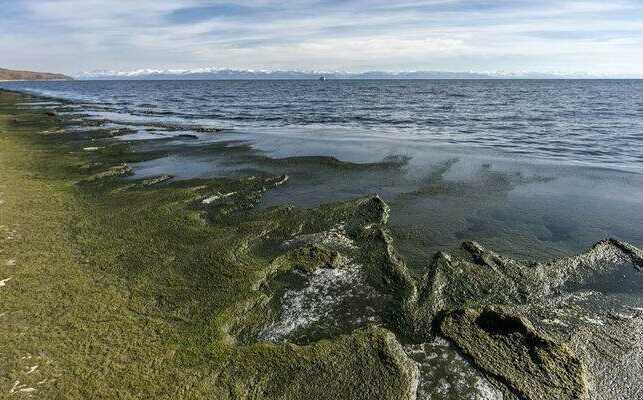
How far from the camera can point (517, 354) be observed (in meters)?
6.28

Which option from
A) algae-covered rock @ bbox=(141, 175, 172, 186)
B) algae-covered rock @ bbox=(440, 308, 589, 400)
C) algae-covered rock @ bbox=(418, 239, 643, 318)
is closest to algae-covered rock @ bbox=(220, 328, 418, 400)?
algae-covered rock @ bbox=(440, 308, 589, 400)

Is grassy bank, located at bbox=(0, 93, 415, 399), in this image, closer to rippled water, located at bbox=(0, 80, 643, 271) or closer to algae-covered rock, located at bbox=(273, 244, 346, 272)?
algae-covered rock, located at bbox=(273, 244, 346, 272)

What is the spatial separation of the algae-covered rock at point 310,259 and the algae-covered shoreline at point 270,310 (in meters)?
0.04

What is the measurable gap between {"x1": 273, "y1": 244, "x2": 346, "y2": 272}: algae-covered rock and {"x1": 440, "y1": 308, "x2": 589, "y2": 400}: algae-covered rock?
8.89ft

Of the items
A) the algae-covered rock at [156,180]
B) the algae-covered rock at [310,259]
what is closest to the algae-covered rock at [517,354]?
the algae-covered rock at [310,259]

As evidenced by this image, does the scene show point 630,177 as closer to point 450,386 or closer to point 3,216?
point 450,386

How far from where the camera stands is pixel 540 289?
8234 mm

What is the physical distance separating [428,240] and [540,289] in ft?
9.83

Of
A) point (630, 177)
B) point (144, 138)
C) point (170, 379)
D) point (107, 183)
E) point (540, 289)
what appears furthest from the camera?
point (144, 138)

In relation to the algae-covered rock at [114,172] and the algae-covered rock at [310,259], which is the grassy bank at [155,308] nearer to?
the algae-covered rock at [310,259]

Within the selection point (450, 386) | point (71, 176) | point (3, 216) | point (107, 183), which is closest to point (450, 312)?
point (450, 386)

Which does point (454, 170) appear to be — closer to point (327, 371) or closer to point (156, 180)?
point (156, 180)

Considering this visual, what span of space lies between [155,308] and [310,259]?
10.7 ft

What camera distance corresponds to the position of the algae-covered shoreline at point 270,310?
5668 millimetres
